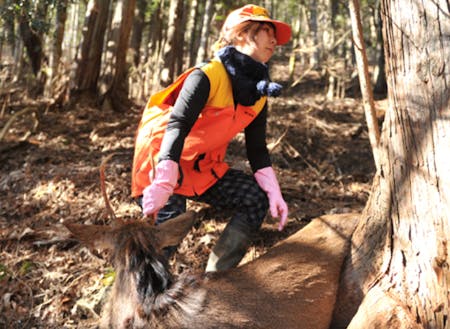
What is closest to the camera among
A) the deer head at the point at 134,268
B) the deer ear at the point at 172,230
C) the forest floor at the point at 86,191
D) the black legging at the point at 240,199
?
the deer head at the point at 134,268

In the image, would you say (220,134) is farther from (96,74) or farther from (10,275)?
(96,74)

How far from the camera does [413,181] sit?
117 inches

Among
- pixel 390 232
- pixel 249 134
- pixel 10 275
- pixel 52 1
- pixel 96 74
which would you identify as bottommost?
pixel 10 275

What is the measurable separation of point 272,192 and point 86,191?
307 centimetres

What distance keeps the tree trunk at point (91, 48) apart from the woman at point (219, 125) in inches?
280

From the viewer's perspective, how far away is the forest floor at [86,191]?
448 centimetres

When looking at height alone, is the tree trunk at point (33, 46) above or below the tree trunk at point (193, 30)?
below

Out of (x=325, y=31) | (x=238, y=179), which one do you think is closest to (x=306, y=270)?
(x=238, y=179)

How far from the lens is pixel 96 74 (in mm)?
10648

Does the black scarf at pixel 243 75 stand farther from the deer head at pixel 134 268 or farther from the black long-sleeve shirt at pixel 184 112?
the deer head at pixel 134 268

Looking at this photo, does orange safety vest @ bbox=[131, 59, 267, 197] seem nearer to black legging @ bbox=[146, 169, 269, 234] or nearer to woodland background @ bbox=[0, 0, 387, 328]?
black legging @ bbox=[146, 169, 269, 234]

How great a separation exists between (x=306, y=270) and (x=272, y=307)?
0.40m

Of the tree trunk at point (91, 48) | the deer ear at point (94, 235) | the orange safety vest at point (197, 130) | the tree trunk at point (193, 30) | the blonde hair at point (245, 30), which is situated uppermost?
the tree trunk at point (193, 30)

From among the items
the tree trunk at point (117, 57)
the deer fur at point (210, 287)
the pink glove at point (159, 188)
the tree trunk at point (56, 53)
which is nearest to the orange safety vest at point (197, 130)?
the pink glove at point (159, 188)
